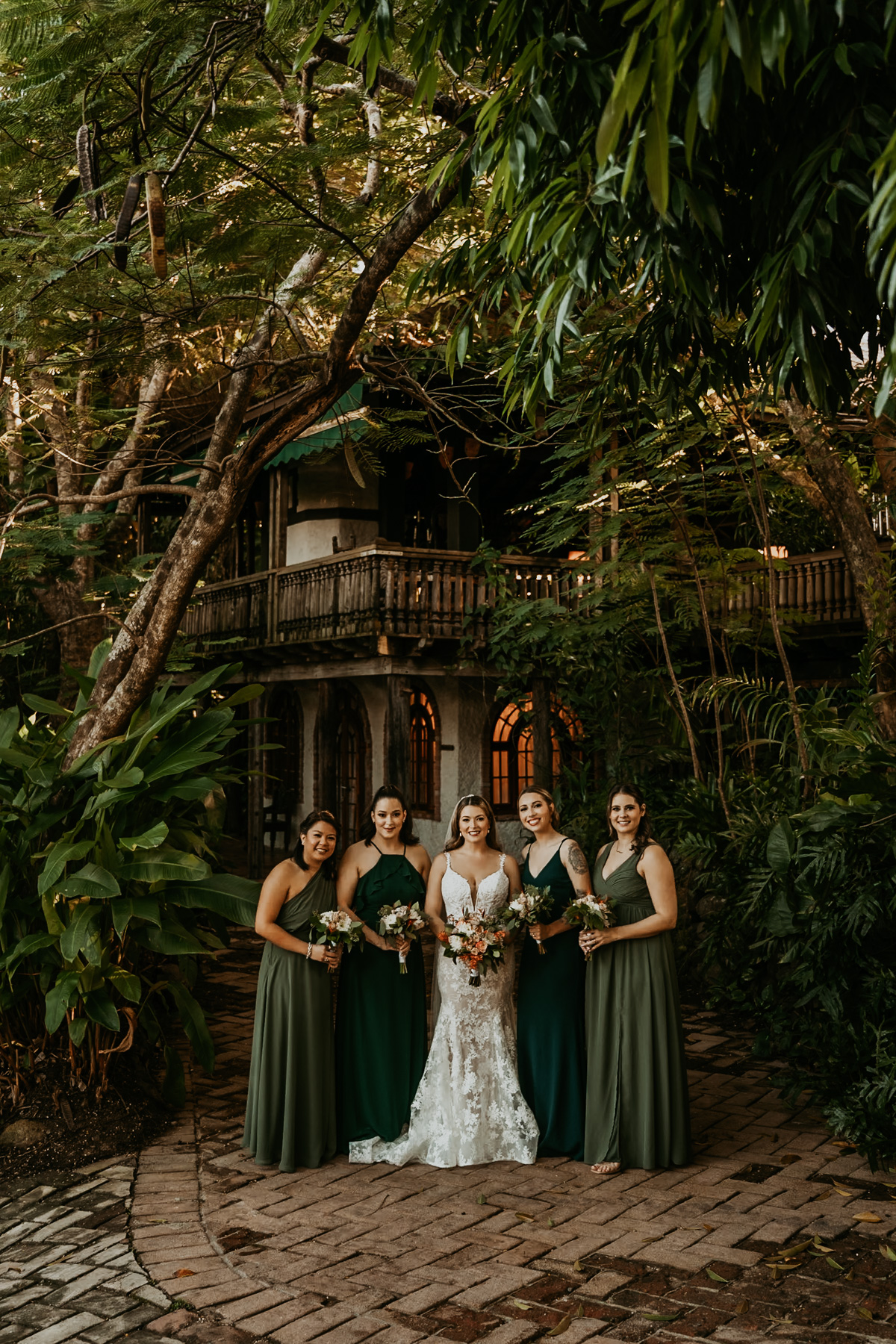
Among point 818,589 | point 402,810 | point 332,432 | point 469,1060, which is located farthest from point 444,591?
point 469,1060

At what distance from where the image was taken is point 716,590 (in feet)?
35.1

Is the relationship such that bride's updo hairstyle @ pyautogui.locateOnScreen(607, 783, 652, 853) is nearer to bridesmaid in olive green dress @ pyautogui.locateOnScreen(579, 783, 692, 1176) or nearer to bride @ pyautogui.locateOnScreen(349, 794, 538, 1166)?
bridesmaid in olive green dress @ pyautogui.locateOnScreen(579, 783, 692, 1176)

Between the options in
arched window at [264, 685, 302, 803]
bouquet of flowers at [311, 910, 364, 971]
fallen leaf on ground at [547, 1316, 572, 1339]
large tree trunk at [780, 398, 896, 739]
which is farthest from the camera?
arched window at [264, 685, 302, 803]

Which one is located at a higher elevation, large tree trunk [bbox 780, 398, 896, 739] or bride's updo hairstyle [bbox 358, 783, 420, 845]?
large tree trunk [bbox 780, 398, 896, 739]

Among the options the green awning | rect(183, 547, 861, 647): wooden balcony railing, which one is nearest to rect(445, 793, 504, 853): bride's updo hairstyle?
the green awning

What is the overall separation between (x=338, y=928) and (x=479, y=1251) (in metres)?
1.57

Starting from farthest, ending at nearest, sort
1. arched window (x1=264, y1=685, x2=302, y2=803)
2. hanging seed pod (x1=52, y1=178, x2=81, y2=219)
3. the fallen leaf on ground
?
arched window (x1=264, y1=685, x2=302, y2=803) < hanging seed pod (x1=52, y1=178, x2=81, y2=219) < the fallen leaf on ground

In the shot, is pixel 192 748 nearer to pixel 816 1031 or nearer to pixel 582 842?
pixel 816 1031

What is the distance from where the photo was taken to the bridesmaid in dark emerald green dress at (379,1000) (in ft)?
19.1

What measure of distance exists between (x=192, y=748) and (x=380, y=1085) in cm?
203

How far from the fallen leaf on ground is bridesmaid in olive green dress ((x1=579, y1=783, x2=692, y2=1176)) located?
1.55 m

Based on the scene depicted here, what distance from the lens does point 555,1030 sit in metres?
5.84

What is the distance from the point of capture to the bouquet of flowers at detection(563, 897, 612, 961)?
218 inches

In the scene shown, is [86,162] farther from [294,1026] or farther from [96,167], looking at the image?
[294,1026]
